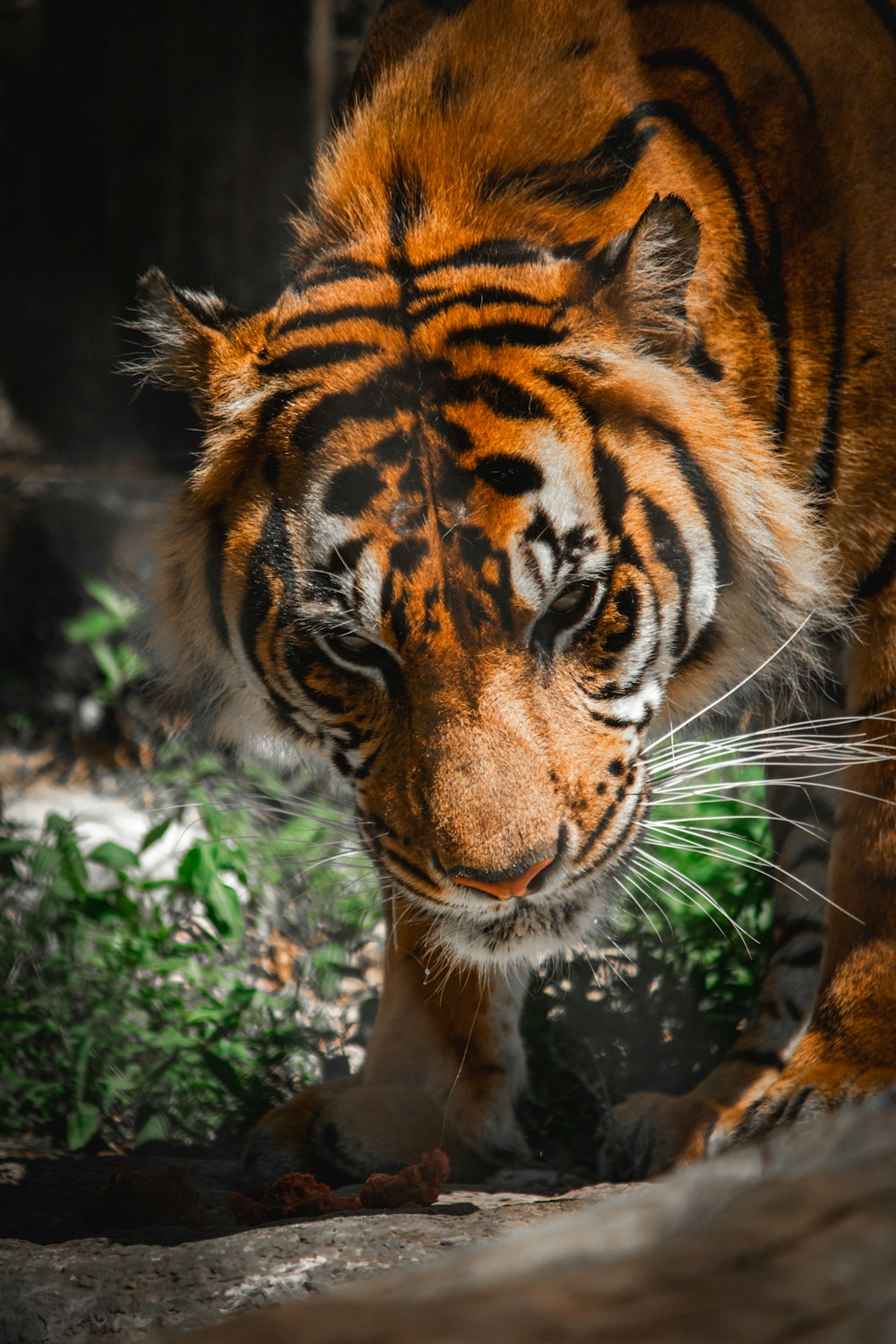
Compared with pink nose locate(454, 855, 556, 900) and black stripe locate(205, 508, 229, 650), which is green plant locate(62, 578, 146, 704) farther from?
pink nose locate(454, 855, 556, 900)

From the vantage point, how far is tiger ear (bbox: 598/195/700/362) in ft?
4.91

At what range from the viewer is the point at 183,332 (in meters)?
1.63

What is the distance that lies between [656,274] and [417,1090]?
1.25 m

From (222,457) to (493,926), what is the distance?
73 cm

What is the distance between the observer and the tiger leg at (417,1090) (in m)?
1.81

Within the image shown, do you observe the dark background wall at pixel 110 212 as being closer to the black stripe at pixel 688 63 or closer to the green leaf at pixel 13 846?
the green leaf at pixel 13 846

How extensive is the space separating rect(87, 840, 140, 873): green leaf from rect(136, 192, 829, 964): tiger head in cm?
74

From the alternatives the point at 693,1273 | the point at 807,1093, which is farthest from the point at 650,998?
the point at 693,1273

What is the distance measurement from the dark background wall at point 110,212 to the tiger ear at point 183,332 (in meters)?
1.66

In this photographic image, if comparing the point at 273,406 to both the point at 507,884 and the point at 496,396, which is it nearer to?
the point at 496,396

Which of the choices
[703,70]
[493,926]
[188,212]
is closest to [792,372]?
[703,70]

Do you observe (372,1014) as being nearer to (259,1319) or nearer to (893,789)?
(893,789)

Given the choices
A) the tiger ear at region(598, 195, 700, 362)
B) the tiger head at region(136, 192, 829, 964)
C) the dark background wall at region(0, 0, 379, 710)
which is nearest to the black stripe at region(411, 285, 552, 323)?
the tiger head at region(136, 192, 829, 964)

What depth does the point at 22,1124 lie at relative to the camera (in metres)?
2.09
